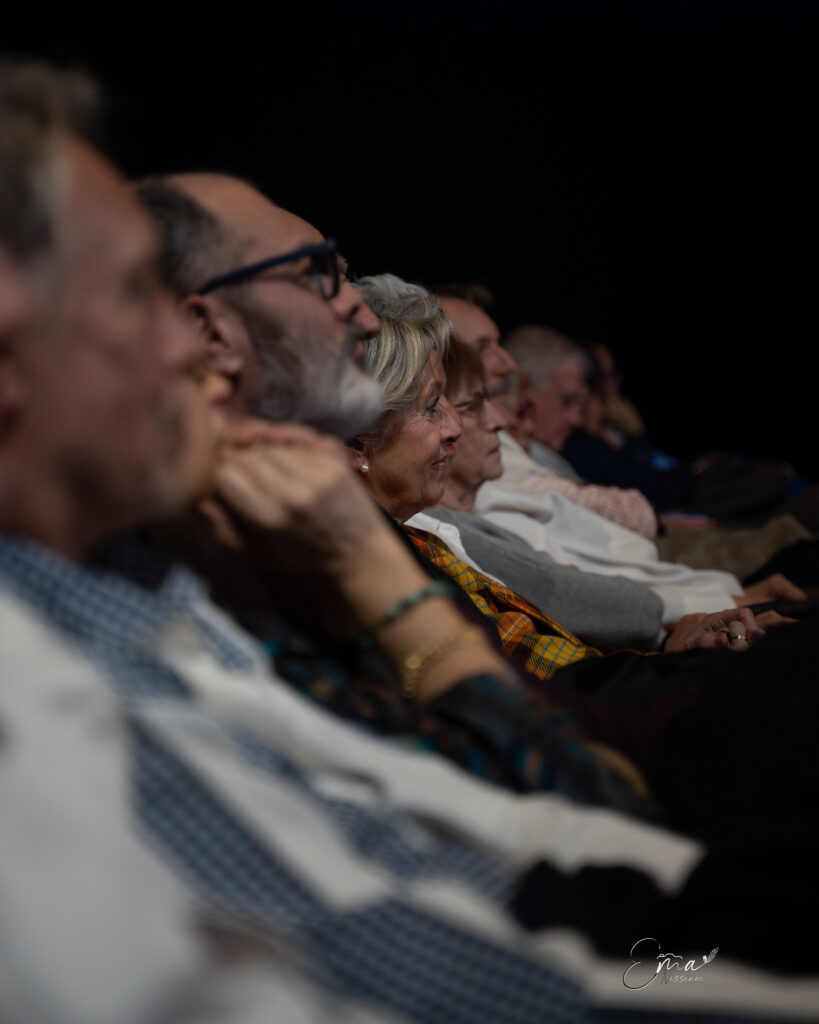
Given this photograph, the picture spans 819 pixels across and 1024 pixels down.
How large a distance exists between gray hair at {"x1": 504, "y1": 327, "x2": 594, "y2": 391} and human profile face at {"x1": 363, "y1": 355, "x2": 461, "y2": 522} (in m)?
2.09

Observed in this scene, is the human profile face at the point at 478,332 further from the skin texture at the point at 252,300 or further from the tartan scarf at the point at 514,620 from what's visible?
the skin texture at the point at 252,300

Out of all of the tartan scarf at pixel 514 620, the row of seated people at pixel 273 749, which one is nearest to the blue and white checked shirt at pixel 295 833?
the row of seated people at pixel 273 749

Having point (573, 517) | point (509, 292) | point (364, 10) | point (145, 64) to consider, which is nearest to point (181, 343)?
point (145, 64)

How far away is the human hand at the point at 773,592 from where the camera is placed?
2.37 metres

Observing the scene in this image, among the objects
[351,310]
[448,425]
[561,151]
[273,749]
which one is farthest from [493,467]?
[561,151]

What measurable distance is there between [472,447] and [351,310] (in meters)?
1.04

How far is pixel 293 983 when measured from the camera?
60 cm

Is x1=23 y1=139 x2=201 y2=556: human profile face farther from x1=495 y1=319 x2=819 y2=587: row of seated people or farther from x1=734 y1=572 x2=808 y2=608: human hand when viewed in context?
x1=495 y1=319 x2=819 y2=587: row of seated people

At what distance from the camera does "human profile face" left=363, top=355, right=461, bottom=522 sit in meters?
1.74

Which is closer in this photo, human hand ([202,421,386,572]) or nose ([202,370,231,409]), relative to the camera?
human hand ([202,421,386,572])

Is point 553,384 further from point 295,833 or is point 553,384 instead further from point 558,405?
point 295,833

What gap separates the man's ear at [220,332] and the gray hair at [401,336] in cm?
51

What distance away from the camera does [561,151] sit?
4.30 m

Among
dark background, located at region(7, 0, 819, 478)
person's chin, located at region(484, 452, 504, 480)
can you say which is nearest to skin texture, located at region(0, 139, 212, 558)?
dark background, located at region(7, 0, 819, 478)
